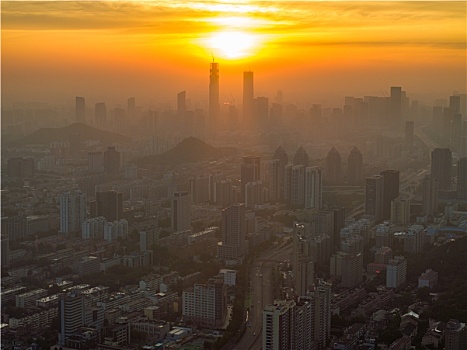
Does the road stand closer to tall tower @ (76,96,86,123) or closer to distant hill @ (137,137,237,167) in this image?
tall tower @ (76,96,86,123)

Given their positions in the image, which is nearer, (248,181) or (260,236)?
(260,236)

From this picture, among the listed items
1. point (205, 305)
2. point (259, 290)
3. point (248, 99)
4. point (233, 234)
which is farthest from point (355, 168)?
point (205, 305)

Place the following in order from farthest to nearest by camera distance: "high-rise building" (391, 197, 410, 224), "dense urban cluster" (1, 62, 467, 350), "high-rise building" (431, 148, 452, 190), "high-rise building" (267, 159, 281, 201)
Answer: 1. "high-rise building" (431, 148, 452, 190)
2. "high-rise building" (267, 159, 281, 201)
3. "high-rise building" (391, 197, 410, 224)
4. "dense urban cluster" (1, 62, 467, 350)

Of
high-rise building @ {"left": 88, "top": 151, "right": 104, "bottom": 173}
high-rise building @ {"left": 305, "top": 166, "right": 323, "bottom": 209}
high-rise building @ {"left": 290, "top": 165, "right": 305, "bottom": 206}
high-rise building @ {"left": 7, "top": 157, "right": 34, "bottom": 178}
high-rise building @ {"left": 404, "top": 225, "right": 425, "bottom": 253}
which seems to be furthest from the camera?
high-rise building @ {"left": 88, "top": 151, "right": 104, "bottom": 173}

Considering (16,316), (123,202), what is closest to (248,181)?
(123,202)

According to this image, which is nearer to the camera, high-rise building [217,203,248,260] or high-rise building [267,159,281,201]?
high-rise building [217,203,248,260]

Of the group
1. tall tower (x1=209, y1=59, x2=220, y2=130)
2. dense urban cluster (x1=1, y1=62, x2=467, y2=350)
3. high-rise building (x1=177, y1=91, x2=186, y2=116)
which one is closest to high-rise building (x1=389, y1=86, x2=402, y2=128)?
dense urban cluster (x1=1, y1=62, x2=467, y2=350)

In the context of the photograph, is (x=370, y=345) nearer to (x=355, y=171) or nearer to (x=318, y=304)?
(x=318, y=304)

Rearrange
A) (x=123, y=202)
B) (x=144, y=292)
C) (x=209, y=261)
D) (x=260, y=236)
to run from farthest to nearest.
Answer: (x=123, y=202), (x=260, y=236), (x=209, y=261), (x=144, y=292)
